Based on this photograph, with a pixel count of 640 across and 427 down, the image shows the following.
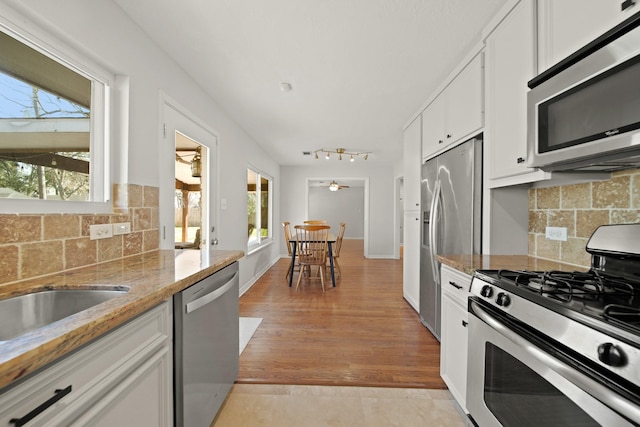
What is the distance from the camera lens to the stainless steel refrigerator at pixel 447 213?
1849mm

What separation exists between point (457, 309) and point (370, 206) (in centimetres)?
508

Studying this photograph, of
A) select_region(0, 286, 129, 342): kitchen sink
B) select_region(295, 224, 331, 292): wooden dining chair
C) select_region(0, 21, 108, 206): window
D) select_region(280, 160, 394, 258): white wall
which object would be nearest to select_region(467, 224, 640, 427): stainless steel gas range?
select_region(0, 286, 129, 342): kitchen sink

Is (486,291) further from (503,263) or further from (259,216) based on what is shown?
(259,216)

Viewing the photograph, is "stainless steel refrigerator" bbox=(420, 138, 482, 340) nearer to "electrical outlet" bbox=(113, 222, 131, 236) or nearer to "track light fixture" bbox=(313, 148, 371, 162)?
"electrical outlet" bbox=(113, 222, 131, 236)

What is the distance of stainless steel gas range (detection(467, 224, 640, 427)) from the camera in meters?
0.66

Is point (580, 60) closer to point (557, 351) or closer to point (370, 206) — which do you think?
point (557, 351)

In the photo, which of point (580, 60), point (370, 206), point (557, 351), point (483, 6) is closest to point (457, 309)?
point (557, 351)

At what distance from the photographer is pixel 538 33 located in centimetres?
131

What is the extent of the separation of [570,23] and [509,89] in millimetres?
390

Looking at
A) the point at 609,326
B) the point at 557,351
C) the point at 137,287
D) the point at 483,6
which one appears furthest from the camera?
the point at 483,6

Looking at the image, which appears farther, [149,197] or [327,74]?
[327,74]

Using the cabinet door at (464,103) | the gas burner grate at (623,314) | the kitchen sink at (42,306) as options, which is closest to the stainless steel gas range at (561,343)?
the gas burner grate at (623,314)

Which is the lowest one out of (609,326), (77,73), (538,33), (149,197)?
(609,326)

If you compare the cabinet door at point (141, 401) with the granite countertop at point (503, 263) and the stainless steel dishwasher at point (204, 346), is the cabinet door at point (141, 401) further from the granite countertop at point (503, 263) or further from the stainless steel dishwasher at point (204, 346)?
the granite countertop at point (503, 263)
